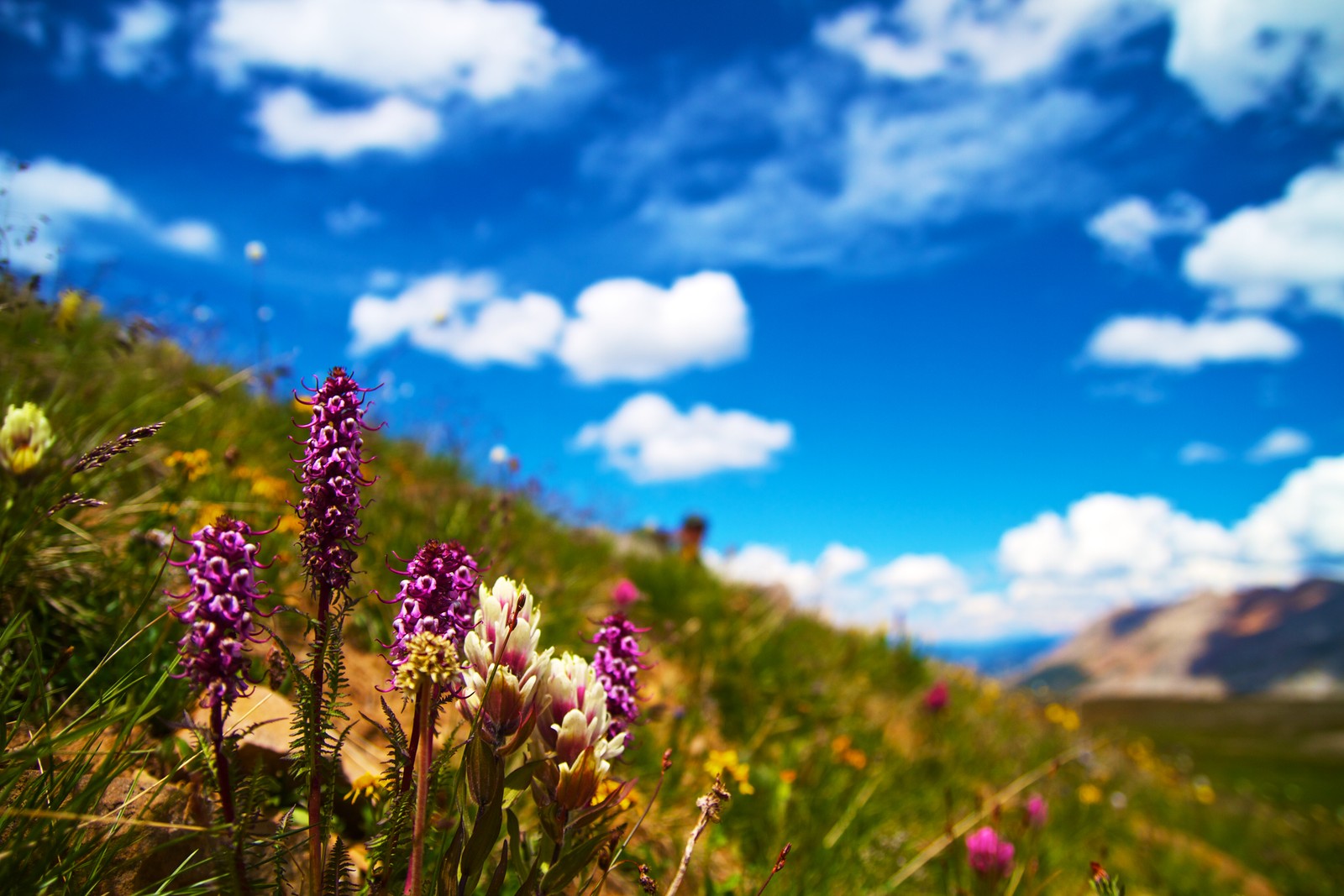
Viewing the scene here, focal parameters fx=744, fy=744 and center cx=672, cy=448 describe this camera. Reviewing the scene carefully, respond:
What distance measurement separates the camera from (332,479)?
59.6 inches

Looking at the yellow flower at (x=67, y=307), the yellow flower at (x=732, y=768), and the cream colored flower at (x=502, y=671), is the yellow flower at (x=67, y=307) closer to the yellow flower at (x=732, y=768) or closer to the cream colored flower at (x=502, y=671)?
the cream colored flower at (x=502, y=671)

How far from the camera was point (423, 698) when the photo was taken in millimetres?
1504

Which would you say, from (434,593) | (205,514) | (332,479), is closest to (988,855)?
(434,593)

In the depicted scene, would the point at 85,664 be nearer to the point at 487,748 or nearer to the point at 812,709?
the point at 487,748

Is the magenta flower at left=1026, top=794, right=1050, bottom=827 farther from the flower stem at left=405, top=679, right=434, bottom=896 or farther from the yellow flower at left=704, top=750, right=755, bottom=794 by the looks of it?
the flower stem at left=405, top=679, right=434, bottom=896

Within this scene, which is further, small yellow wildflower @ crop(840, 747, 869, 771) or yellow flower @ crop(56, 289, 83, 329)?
small yellow wildflower @ crop(840, 747, 869, 771)

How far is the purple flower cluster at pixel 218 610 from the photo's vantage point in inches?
54.4

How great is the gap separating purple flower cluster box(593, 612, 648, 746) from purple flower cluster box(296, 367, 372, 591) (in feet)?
2.21

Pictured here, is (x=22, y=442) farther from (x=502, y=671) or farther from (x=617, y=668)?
(x=617, y=668)

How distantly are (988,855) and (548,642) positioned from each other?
2382 mm

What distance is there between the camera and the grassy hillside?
184 centimetres

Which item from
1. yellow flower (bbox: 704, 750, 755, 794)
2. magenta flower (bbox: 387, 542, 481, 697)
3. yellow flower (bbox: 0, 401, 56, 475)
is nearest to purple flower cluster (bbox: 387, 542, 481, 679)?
magenta flower (bbox: 387, 542, 481, 697)

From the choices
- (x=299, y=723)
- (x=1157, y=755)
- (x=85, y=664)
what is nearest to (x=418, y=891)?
(x=299, y=723)

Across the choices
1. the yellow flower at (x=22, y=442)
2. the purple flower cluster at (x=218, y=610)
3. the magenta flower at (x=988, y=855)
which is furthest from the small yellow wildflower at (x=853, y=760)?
the yellow flower at (x=22, y=442)
